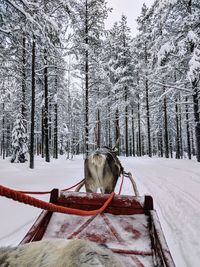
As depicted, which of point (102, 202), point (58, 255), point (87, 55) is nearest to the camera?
point (58, 255)

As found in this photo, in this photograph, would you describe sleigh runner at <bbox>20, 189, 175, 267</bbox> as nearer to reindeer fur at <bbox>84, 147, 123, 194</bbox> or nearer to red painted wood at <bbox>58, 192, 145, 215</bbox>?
red painted wood at <bbox>58, 192, 145, 215</bbox>

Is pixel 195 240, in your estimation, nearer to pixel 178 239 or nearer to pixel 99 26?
pixel 178 239

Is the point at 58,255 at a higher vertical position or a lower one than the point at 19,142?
lower

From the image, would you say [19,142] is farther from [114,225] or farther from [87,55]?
[114,225]

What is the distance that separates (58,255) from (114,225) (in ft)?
5.95

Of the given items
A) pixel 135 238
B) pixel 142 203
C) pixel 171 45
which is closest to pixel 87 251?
pixel 135 238

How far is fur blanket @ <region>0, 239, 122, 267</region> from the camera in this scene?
0.98 metres

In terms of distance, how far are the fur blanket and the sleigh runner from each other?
1.07 meters

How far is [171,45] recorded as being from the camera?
1305cm

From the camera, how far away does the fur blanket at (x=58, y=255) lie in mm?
976

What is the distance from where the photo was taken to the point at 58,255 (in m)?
1.03

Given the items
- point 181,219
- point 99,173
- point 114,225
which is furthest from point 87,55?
point 114,225

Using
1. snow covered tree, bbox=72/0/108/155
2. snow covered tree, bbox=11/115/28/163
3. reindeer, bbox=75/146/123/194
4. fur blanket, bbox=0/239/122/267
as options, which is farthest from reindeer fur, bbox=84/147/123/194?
snow covered tree, bbox=11/115/28/163

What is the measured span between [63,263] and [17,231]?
3.23 metres
